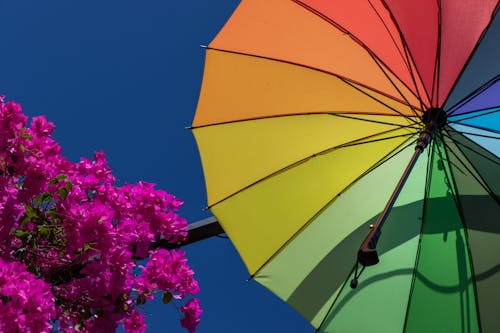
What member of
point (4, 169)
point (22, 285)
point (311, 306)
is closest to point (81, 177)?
point (4, 169)

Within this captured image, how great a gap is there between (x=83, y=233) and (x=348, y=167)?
1.41 meters

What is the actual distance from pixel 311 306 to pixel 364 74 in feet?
4.01

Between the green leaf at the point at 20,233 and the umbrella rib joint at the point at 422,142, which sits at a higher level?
the green leaf at the point at 20,233

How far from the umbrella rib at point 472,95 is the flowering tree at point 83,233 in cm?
171

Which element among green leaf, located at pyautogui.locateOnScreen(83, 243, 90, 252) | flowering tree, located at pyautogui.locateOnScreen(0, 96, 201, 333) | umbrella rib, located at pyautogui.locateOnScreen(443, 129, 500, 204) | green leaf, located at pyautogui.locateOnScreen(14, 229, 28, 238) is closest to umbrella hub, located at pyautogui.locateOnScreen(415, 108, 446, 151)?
umbrella rib, located at pyautogui.locateOnScreen(443, 129, 500, 204)

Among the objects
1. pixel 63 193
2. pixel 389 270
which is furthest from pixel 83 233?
pixel 389 270

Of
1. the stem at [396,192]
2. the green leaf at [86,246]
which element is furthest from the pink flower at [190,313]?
the stem at [396,192]

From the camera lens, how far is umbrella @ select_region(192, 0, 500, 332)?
2.91m

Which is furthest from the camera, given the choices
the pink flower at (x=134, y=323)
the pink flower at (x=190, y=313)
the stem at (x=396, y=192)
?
the pink flower at (x=190, y=313)

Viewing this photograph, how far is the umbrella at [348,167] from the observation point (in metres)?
2.91

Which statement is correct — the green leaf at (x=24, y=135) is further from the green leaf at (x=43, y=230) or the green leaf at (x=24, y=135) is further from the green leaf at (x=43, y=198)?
the green leaf at (x=43, y=230)

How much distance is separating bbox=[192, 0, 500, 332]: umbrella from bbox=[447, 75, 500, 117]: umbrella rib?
1cm

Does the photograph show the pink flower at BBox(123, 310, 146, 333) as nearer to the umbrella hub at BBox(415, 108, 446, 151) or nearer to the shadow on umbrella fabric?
the shadow on umbrella fabric

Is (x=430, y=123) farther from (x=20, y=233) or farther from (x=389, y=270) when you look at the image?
(x=20, y=233)
